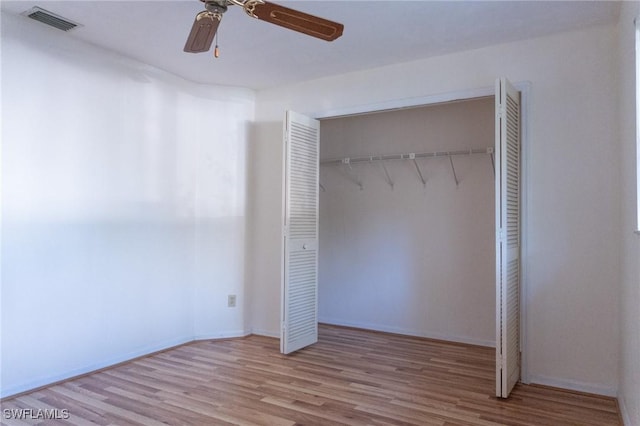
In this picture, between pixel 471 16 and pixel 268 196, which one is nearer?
pixel 471 16

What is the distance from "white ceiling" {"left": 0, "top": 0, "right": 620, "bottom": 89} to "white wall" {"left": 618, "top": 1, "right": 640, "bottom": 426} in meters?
0.50

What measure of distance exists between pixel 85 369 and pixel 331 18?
317 centimetres

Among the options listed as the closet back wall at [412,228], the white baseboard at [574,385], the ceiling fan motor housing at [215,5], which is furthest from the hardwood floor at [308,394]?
the ceiling fan motor housing at [215,5]

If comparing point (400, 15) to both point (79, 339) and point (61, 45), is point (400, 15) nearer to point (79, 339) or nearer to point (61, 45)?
point (61, 45)

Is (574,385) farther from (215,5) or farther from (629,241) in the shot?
(215,5)

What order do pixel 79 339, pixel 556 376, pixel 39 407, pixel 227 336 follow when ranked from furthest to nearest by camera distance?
1. pixel 227 336
2. pixel 79 339
3. pixel 556 376
4. pixel 39 407

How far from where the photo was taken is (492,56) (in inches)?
134

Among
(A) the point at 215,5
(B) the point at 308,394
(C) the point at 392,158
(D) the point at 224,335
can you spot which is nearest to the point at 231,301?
(D) the point at 224,335

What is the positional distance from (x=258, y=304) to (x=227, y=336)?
17.3 inches

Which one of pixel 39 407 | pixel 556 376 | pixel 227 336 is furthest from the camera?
pixel 227 336

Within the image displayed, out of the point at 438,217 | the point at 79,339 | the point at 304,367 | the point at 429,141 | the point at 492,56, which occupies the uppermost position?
the point at 492,56

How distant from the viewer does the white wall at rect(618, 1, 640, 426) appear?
2.14 m

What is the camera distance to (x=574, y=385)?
304 cm

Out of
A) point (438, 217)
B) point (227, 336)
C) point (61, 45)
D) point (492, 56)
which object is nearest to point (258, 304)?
point (227, 336)
